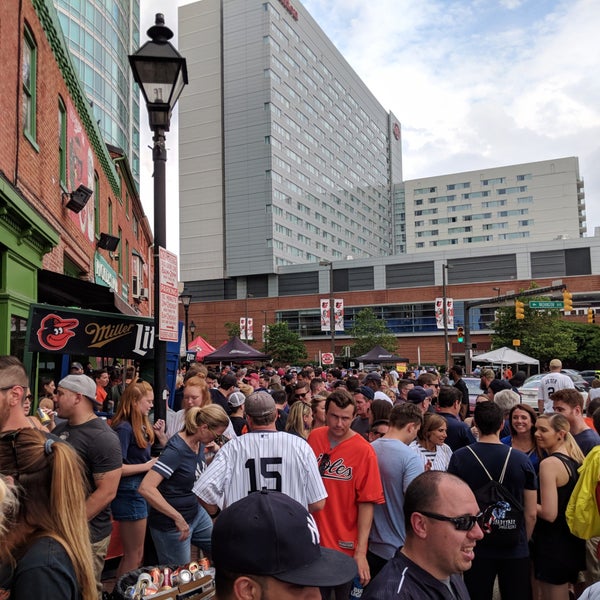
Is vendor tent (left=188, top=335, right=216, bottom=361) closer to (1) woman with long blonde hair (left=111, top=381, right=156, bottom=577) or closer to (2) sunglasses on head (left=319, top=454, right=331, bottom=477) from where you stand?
(1) woman with long blonde hair (left=111, top=381, right=156, bottom=577)

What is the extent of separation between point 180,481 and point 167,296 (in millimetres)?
2071

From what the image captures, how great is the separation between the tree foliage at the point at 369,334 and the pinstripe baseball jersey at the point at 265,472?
6579 centimetres

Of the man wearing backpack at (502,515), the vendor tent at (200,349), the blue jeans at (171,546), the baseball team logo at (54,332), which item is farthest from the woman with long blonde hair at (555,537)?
the vendor tent at (200,349)

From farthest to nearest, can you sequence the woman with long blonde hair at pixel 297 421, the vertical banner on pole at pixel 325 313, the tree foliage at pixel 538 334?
the vertical banner on pole at pixel 325 313 < the tree foliage at pixel 538 334 < the woman with long blonde hair at pixel 297 421

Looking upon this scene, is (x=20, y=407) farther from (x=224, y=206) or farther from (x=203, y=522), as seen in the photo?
(x=224, y=206)

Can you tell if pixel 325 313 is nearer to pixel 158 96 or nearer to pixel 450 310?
pixel 450 310

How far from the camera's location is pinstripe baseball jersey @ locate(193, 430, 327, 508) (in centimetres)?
420

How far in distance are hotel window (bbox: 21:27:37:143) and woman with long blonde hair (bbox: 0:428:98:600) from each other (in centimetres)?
885

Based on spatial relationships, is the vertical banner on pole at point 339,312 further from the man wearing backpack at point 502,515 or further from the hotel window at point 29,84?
the man wearing backpack at point 502,515

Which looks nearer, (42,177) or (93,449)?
(93,449)

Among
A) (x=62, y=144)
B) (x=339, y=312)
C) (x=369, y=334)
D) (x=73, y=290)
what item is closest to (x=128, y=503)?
(x=73, y=290)

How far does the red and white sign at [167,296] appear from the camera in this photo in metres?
6.12

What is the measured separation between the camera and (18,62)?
31.2ft

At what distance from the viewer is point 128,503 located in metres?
5.45
